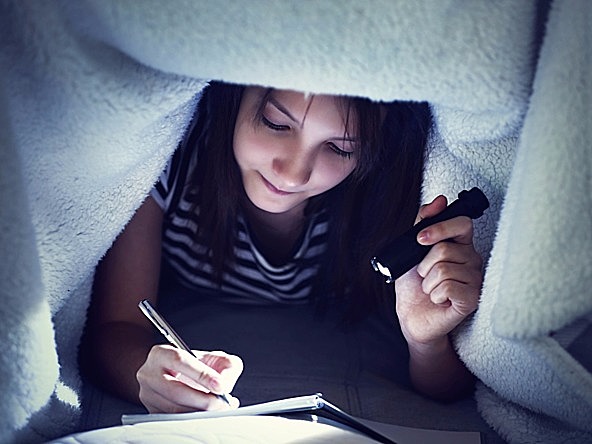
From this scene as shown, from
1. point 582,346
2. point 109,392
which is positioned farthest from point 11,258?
point 582,346

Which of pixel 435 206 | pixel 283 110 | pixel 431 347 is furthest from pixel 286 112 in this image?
pixel 431 347

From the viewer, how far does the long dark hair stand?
2.56 ft

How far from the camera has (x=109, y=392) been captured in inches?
29.7

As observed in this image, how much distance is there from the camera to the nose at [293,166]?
2.42 feet

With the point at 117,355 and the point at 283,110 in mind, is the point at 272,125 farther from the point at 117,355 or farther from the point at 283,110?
the point at 117,355

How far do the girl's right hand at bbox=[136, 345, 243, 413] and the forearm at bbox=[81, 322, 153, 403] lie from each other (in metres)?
0.07

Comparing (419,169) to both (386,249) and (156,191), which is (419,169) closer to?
(386,249)

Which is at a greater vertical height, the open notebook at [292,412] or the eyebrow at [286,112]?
the eyebrow at [286,112]

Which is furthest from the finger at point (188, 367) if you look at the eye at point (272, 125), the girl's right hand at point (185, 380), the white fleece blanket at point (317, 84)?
the eye at point (272, 125)

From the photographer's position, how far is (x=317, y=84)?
1.72 ft

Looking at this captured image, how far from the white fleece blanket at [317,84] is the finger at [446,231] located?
10cm

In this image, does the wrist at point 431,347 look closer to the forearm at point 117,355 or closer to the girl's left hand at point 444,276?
the girl's left hand at point 444,276

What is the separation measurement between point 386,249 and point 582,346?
175mm

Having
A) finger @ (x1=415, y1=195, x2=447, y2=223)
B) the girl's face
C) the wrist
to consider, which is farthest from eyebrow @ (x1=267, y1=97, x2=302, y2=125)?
the wrist
